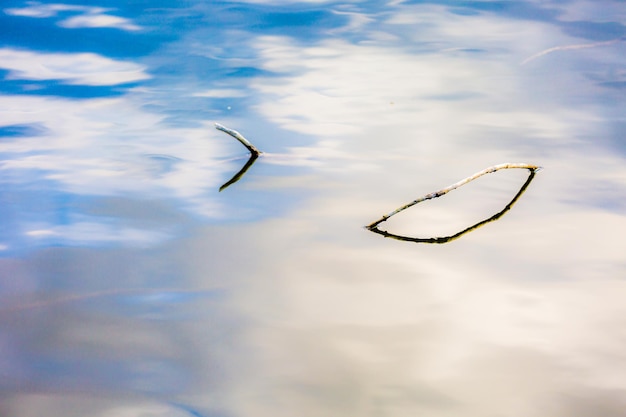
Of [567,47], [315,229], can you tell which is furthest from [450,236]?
[567,47]

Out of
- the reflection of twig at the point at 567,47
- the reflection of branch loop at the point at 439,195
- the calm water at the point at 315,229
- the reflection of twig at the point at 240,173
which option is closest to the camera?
the calm water at the point at 315,229

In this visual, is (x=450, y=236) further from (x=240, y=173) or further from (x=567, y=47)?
(x=567, y=47)

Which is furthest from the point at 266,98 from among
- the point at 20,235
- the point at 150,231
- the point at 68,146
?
the point at 20,235

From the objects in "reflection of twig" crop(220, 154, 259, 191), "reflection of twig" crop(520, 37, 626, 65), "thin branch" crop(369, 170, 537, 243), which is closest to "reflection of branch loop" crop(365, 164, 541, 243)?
"thin branch" crop(369, 170, 537, 243)

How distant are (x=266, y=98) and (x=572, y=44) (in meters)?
1.22

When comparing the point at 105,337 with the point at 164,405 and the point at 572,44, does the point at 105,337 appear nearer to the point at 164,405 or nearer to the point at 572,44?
the point at 164,405

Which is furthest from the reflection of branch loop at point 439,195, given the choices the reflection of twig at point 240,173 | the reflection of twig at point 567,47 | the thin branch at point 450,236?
the reflection of twig at point 567,47

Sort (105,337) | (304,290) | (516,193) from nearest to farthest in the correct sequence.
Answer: (105,337), (304,290), (516,193)

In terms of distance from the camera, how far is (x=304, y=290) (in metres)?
1.13

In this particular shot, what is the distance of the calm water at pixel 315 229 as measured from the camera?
93 cm

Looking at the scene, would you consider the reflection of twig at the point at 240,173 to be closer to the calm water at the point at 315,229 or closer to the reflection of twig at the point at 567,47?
the calm water at the point at 315,229

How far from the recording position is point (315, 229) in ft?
4.32

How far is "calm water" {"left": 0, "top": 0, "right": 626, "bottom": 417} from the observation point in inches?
36.4

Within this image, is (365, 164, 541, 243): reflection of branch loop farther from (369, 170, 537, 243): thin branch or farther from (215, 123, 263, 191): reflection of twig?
(215, 123, 263, 191): reflection of twig
